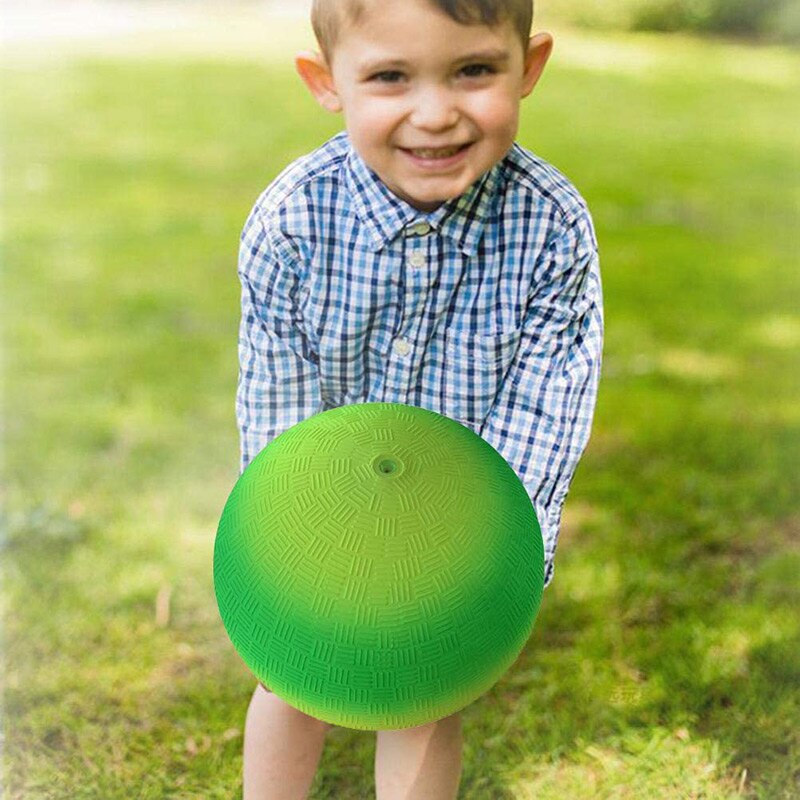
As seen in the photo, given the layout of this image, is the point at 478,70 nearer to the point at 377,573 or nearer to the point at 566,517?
the point at 377,573

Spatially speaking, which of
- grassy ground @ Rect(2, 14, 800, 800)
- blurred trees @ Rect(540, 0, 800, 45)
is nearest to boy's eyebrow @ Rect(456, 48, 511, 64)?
grassy ground @ Rect(2, 14, 800, 800)

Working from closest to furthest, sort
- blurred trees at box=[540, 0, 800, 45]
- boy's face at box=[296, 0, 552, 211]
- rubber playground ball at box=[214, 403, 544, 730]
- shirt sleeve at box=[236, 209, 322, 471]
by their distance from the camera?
rubber playground ball at box=[214, 403, 544, 730], boy's face at box=[296, 0, 552, 211], shirt sleeve at box=[236, 209, 322, 471], blurred trees at box=[540, 0, 800, 45]

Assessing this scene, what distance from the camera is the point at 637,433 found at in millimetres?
4906

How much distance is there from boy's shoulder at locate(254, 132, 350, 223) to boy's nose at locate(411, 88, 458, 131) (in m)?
0.37

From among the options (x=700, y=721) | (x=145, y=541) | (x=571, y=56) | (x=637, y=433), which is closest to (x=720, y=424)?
(x=637, y=433)

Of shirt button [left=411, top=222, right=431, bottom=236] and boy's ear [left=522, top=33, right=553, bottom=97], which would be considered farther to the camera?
shirt button [left=411, top=222, right=431, bottom=236]

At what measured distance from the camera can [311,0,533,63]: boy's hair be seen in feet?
7.55

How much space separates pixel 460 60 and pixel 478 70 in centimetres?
7

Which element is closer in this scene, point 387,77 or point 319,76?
point 387,77

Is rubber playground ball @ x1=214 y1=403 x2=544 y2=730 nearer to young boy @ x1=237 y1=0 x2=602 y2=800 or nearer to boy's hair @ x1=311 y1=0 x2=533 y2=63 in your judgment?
young boy @ x1=237 y1=0 x2=602 y2=800

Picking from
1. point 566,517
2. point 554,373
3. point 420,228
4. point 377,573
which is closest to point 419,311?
point 420,228

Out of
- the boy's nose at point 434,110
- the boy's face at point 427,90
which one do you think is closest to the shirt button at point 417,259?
the boy's face at point 427,90

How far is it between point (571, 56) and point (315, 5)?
34.0 ft

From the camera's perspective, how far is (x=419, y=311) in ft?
9.00
